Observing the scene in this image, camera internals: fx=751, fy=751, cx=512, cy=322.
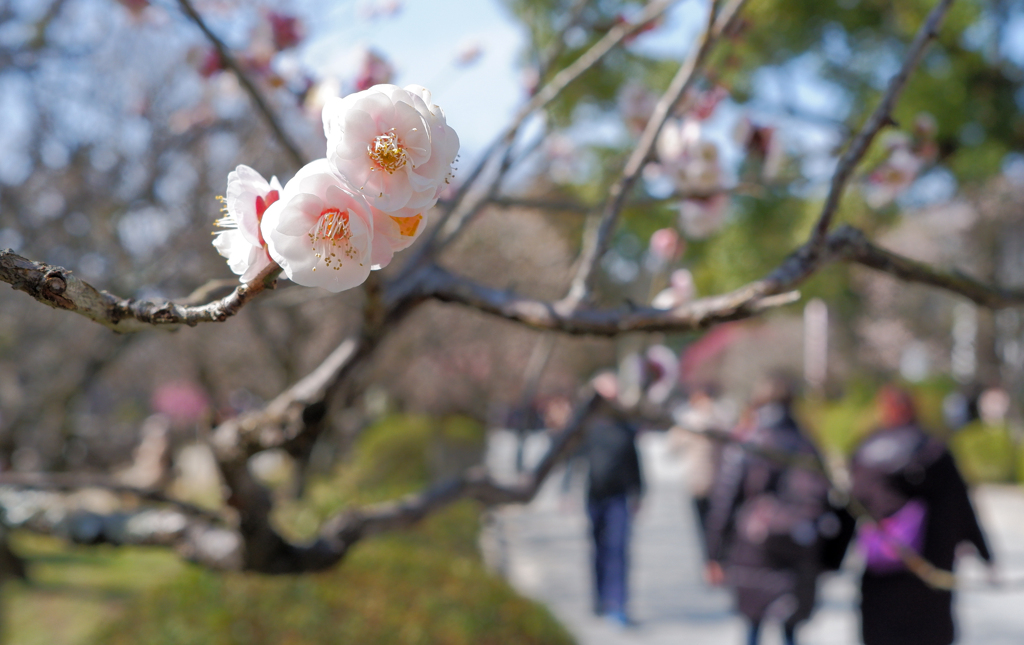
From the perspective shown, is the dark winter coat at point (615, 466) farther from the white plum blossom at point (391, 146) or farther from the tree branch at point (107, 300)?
the white plum blossom at point (391, 146)

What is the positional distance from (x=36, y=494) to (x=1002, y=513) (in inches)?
459

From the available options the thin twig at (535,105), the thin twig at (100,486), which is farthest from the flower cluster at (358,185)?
the thin twig at (100,486)

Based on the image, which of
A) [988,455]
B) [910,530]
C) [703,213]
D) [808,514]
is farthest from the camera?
[988,455]

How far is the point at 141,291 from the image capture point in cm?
414

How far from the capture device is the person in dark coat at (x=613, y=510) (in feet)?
20.6

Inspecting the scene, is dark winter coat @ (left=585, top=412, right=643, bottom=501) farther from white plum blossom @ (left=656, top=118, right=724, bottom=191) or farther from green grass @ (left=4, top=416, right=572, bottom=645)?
white plum blossom @ (left=656, top=118, right=724, bottom=191)

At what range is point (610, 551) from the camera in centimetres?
630

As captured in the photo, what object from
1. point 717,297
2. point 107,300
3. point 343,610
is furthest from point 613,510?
point 107,300

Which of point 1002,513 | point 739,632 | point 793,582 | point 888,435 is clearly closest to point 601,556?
point 739,632

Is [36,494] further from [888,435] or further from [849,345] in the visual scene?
[849,345]

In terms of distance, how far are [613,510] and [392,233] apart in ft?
19.0

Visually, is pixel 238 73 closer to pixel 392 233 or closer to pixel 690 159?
pixel 392 233

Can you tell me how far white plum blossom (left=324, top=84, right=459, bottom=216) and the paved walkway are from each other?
228cm

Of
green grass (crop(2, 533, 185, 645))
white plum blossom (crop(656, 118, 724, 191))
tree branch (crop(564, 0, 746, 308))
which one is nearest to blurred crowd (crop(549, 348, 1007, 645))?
tree branch (crop(564, 0, 746, 308))
